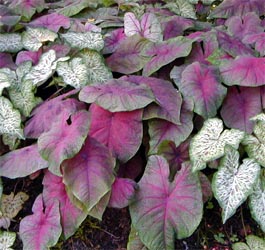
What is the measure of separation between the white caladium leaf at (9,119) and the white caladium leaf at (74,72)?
8.9 inches

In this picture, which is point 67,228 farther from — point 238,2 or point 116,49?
point 238,2

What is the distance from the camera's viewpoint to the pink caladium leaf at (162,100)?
162 centimetres

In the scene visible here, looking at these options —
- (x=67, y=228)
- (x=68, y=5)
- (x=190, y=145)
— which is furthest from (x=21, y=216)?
(x=68, y=5)

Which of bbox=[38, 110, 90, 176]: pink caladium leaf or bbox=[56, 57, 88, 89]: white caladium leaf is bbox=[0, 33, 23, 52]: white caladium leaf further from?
bbox=[38, 110, 90, 176]: pink caladium leaf

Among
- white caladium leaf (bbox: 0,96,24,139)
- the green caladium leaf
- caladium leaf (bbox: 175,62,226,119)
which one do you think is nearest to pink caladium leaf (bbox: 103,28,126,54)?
caladium leaf (bbox: 175,62,226,119)

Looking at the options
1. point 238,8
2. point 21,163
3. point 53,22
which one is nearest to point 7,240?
point 21,163

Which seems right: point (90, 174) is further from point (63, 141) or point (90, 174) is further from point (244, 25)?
point (244, 25)

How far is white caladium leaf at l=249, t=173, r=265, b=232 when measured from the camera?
145 cm

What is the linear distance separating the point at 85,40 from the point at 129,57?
19cm

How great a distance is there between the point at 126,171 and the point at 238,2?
49.0 inches

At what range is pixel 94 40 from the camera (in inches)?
76.9

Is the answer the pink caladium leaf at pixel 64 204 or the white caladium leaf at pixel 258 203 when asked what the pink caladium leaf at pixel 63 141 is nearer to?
the pink caladium leaf at pixel 64 204

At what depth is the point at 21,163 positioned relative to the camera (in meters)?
1.59

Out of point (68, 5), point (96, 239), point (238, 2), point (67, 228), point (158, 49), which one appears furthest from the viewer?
point (68, 5)
